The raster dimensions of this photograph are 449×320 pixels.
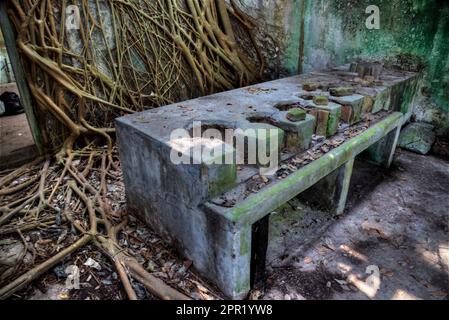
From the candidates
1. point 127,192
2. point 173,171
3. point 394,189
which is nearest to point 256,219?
point 173,171

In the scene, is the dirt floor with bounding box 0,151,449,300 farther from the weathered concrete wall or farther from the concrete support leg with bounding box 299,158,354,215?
the weathered concrete wall

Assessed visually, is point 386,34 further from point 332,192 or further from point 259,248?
point 259,248

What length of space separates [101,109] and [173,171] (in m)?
2.66

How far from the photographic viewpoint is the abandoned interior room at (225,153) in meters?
2.37

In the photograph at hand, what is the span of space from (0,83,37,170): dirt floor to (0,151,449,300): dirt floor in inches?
64.0

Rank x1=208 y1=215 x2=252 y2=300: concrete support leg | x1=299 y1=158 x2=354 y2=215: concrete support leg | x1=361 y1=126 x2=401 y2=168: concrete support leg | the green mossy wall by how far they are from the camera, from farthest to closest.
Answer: the green mossy wall, x1=361 y1=126 x2=401 y2=168: concrete support leg, x1=299 y1=158 x2=354 y2=215: concrete support leg, x1=208 y1=215 x2=252 y2=300: concrete support leg

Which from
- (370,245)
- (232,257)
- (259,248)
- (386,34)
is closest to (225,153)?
(232,257)

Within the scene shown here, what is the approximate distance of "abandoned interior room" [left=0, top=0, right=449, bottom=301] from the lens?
237cm

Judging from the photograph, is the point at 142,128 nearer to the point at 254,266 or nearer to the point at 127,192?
the point at 127,192

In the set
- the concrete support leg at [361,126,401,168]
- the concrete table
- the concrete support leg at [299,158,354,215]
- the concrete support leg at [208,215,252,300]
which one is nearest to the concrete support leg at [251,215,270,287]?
the concrete table

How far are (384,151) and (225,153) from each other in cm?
265

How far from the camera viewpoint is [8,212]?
3168 millimetres

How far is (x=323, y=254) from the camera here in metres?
2.78

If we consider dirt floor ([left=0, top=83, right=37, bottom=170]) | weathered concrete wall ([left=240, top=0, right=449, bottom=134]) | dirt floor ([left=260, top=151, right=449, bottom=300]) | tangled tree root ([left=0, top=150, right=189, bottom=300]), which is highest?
weathered concrete wall ([left=240, top=0, right=449, bottom=134])
